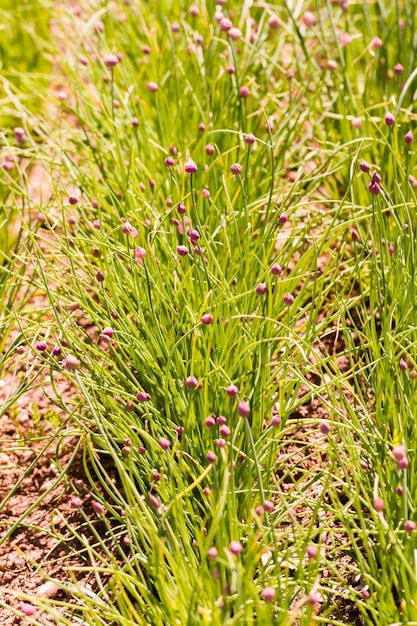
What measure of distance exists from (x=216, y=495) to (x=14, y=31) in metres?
3.10

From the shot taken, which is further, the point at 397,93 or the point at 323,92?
the point at 323,92

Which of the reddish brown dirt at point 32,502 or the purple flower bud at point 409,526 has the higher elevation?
the purple flower bud at point 409,526

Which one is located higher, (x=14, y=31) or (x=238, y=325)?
(x=14, y=31)

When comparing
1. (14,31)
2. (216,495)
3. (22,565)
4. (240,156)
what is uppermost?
(14,31)

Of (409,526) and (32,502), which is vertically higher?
(409,526)

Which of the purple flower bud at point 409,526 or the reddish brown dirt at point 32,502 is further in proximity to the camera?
the reddish brown dirt at point 32,502

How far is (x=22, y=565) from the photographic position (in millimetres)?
2348

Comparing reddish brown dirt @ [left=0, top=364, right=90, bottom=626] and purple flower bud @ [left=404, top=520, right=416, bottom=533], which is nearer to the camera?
purple flower bud @ [left=404, top=520, right=416, bottom=533]

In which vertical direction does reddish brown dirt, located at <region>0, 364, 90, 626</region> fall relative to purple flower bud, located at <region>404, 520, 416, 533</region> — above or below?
below

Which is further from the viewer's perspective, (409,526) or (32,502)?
(32,502)

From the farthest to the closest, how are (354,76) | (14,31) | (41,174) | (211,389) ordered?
(14,31) → (41,174) → (354,76) → (211,389)

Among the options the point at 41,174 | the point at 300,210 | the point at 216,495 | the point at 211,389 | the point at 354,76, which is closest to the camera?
the point at 216,495

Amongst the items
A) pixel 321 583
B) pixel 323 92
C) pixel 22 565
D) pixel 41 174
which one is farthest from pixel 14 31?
pixel 321 583

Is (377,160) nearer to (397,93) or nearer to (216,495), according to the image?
(397,93)
